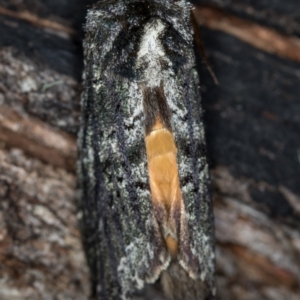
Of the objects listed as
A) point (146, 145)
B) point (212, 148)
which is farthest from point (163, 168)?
point (212, 148)

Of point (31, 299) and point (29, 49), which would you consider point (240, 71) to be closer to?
point (29, 49)

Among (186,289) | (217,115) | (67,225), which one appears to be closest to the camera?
(186,289)

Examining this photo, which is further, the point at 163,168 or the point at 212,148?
the point at 212,148

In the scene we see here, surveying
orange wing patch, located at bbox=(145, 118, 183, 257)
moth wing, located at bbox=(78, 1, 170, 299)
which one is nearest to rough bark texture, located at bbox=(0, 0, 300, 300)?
moth wing, located at bbox=(78, 1, 170, 299)

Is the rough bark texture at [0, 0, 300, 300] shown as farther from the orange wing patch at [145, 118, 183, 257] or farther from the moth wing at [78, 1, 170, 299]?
the orange wing patch at [145, 118, 183, 257]

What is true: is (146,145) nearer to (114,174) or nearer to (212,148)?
(114,174)

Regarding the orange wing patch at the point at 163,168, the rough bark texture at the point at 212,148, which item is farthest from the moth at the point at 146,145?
the rough bark texture at the point at 212,148

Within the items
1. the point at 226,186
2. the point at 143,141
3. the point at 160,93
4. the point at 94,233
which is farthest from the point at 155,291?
the point at 160,93
